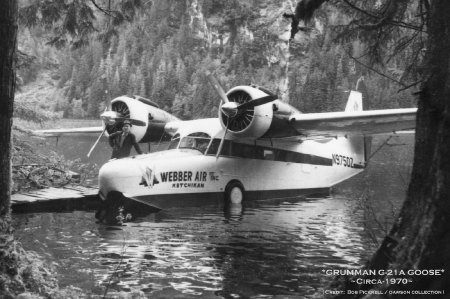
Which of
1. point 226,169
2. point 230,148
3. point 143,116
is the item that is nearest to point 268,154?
point 230,148

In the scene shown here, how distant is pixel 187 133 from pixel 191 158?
135 centimetres

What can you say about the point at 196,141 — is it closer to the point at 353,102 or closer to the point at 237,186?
the point at 237,186

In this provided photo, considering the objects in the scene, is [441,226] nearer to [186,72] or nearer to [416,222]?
[416,222]

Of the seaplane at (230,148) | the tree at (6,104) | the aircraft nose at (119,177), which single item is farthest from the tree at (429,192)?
the seaplane at (230,148)

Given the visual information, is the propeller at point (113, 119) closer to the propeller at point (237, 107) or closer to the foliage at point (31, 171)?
the foliage at point (31, 171)

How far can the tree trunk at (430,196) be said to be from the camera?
3.00m

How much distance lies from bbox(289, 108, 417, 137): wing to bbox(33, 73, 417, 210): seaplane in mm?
28

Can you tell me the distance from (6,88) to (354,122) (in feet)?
38.9

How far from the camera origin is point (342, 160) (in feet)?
63.3

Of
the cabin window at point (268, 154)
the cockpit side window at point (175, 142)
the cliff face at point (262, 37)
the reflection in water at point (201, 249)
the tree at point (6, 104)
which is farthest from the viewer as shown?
the cliff face at point (262, 37)

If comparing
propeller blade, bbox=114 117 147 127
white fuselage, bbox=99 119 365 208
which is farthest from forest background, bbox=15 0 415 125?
propeller blade, bbox=114 117 147 127

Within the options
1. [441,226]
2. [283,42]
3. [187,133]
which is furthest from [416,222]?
[283,42]

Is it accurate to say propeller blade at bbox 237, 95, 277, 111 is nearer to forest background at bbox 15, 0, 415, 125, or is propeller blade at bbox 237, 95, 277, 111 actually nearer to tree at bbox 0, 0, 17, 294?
tree at bbox 0, 0, 17, 294

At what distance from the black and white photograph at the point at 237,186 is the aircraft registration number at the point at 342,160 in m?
0.09
